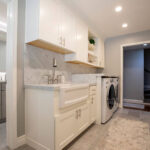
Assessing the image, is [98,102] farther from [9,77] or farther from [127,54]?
[127,54]

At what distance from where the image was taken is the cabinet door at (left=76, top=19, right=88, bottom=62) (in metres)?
2.18

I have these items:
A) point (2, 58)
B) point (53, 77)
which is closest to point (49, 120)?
point (53, 77)

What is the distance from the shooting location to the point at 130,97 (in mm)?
4504

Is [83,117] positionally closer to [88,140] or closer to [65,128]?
[88,140]

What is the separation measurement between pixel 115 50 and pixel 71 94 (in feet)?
9.66

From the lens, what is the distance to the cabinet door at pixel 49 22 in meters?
1.37

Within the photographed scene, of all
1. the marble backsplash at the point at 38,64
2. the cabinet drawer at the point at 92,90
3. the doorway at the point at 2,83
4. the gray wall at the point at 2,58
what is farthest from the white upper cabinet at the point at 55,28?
the gray wall at the point at 2,58

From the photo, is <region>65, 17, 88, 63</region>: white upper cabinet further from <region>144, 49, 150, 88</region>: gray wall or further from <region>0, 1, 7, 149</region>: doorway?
<region>144, 49, 150, 88</region>: gray wall

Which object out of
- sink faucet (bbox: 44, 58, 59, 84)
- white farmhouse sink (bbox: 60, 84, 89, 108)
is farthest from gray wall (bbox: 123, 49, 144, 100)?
sink faucet (bbox: 44, 58, 59, 84)

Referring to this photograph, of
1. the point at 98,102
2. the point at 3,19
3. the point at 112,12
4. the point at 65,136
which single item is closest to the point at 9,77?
the point at 65,136

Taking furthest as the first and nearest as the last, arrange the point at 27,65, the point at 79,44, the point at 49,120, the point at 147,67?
the point at 147,67 → the point at 79,44 → the point at 27,65 → the point at 49,120

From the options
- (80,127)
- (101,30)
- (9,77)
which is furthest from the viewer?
(101,30)

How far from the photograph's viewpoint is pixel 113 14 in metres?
2.30

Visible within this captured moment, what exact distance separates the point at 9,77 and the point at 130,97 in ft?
15.6
